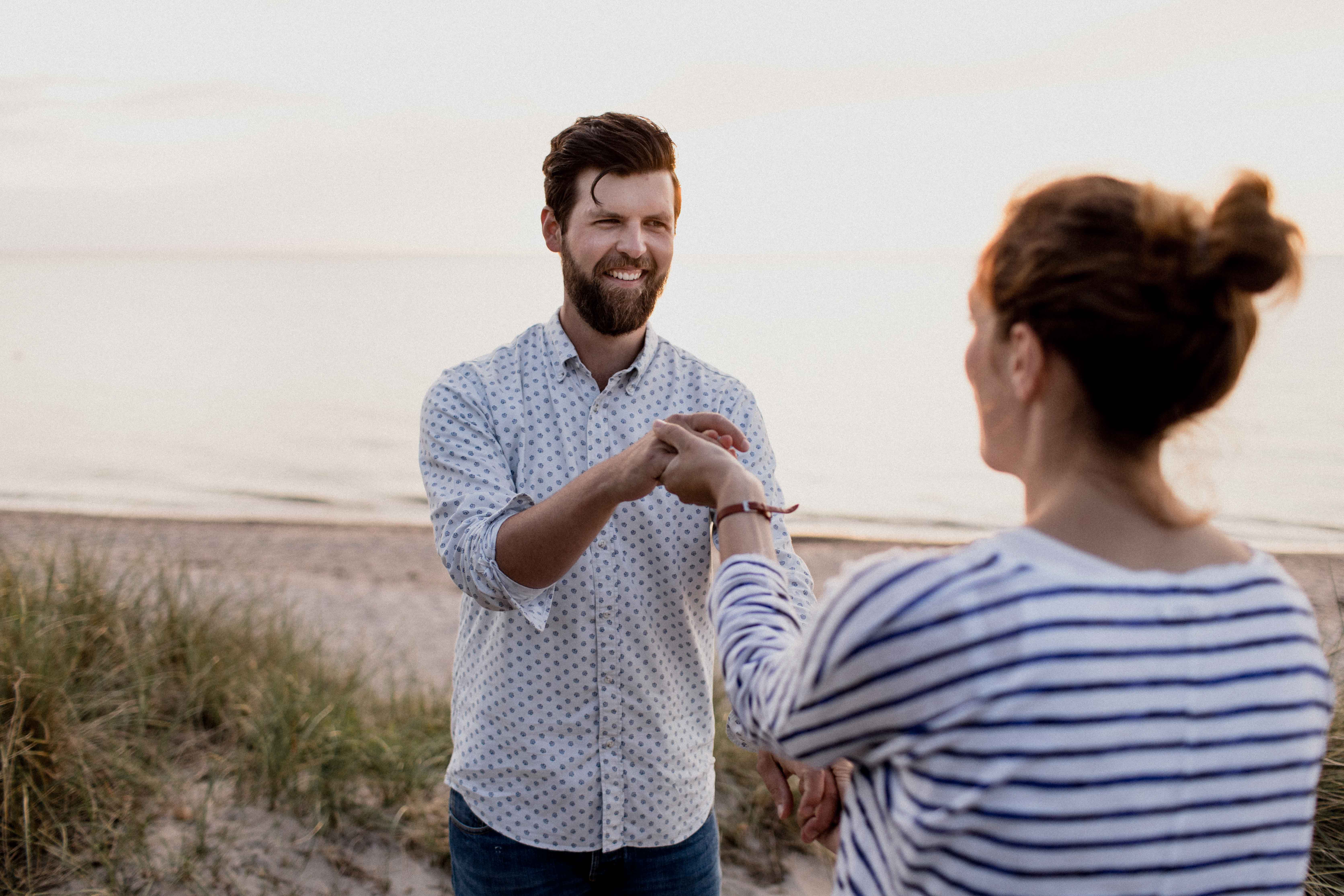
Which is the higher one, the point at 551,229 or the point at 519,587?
the point at 551,229

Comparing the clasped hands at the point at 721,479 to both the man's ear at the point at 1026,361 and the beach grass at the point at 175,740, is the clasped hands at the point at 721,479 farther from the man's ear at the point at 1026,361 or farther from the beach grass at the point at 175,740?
the beach grass at the point at 175,740

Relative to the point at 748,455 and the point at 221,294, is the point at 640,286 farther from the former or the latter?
the point at 221,294

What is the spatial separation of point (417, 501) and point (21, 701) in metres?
13.1

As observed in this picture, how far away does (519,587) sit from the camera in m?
2.08

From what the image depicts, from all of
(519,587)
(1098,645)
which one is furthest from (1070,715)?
(519,587)

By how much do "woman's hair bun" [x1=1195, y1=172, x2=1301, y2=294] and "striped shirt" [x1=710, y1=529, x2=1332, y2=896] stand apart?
0.35m

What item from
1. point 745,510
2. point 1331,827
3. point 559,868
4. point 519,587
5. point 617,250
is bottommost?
point 1331,827

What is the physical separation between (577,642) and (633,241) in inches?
39.3

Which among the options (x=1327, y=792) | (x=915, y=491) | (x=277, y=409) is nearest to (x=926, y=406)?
(x=915, y=491)

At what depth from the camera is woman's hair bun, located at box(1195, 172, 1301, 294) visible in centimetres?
114

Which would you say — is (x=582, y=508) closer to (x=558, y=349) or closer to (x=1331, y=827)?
(x=558, y=349)

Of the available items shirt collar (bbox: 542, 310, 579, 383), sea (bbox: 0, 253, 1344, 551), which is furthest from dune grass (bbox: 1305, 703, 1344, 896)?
shirt collar (bbox: 542, 310, 579, 383)

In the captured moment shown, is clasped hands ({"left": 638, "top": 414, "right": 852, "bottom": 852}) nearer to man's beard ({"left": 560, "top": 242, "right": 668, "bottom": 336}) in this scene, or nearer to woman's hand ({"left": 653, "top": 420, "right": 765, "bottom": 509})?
woman's hand ({"left": 653, "top": 420, "right": 765, "bottom": 509})

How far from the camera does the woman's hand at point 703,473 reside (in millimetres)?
1681
